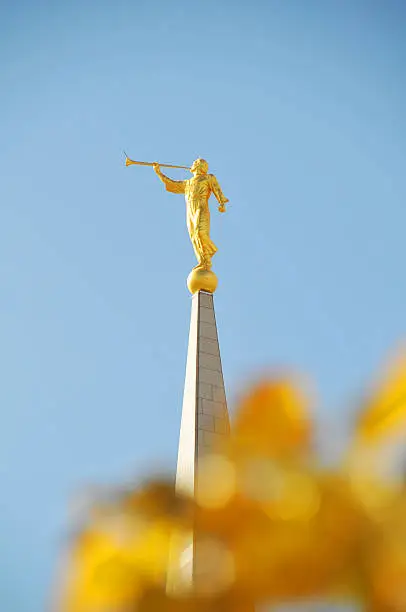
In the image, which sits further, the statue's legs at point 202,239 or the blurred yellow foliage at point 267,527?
the statue's legs at point 202,239

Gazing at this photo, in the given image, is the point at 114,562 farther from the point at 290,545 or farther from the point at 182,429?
the point at 182,429

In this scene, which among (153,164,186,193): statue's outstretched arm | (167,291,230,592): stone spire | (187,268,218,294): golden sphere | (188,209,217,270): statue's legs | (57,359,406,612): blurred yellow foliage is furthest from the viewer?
(153,164,186,193): statue's outstretched arm

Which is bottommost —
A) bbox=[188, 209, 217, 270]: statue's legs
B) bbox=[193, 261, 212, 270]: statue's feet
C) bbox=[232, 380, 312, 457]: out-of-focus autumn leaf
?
bbox=[232, 380, 312, 457]: out-of-focus autumn leaf

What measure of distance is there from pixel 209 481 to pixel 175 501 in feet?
0.52

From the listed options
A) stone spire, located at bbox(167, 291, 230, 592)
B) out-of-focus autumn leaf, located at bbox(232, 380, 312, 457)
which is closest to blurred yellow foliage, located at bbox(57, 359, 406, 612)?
out-of-focus autumn leaf, located at bbox(232, 380, 312, 457)

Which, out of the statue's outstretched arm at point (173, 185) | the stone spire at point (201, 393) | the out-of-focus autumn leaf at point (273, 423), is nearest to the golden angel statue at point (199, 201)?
the statue's outstretched arm at point (173, 185)

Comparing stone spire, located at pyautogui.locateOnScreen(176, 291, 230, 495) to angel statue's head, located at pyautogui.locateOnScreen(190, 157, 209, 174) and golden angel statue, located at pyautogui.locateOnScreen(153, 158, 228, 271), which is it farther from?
angel statue's head, located at pyautogui.locateOnScreen(190, 157, 209, 174)

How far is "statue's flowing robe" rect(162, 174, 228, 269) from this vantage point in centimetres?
1185

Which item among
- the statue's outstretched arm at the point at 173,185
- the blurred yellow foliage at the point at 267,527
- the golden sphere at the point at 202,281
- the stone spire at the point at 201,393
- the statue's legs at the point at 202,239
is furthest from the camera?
the statue's outstretched arm at the point at 173,185

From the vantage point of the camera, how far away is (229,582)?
126cm

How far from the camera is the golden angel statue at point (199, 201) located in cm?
1185

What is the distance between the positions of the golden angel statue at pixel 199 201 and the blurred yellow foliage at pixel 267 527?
10.4 m

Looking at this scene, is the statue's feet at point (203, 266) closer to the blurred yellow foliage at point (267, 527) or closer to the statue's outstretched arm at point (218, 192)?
the statue's outstretched arm at point (218, 192)

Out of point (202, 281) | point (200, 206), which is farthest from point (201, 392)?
point (200, 206)
